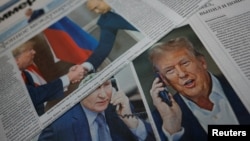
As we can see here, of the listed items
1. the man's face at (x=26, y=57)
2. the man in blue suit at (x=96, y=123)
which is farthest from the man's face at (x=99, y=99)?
the man's face at (x=26, y=57)

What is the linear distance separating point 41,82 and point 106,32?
14 cm

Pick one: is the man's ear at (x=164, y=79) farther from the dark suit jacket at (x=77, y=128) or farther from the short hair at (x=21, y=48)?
the short hair at (x=21, y=48)

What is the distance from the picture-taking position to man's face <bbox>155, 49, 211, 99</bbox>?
39cm

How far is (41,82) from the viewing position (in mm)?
452

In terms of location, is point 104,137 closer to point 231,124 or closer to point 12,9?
point 231,124

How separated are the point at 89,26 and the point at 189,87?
0.71ft

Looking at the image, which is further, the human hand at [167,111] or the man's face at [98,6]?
the man's face at [98,6]

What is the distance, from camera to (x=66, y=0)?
0.55 meters

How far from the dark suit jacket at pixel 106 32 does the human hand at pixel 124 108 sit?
71mm

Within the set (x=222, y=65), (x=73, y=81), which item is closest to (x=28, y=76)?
(x=73, y=81)

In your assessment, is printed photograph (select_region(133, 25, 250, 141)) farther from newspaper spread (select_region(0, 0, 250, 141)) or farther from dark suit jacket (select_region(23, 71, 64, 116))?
dark suit jacket (select_region(23, 71, 64, 116))

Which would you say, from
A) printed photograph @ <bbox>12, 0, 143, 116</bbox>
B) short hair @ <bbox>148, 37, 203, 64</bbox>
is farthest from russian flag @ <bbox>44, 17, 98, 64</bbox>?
short hair @ <bbox>148, 37, 203, 64</bbox>

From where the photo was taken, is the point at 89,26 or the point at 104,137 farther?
the point at 89,26

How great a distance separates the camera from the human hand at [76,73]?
443 millimetres
